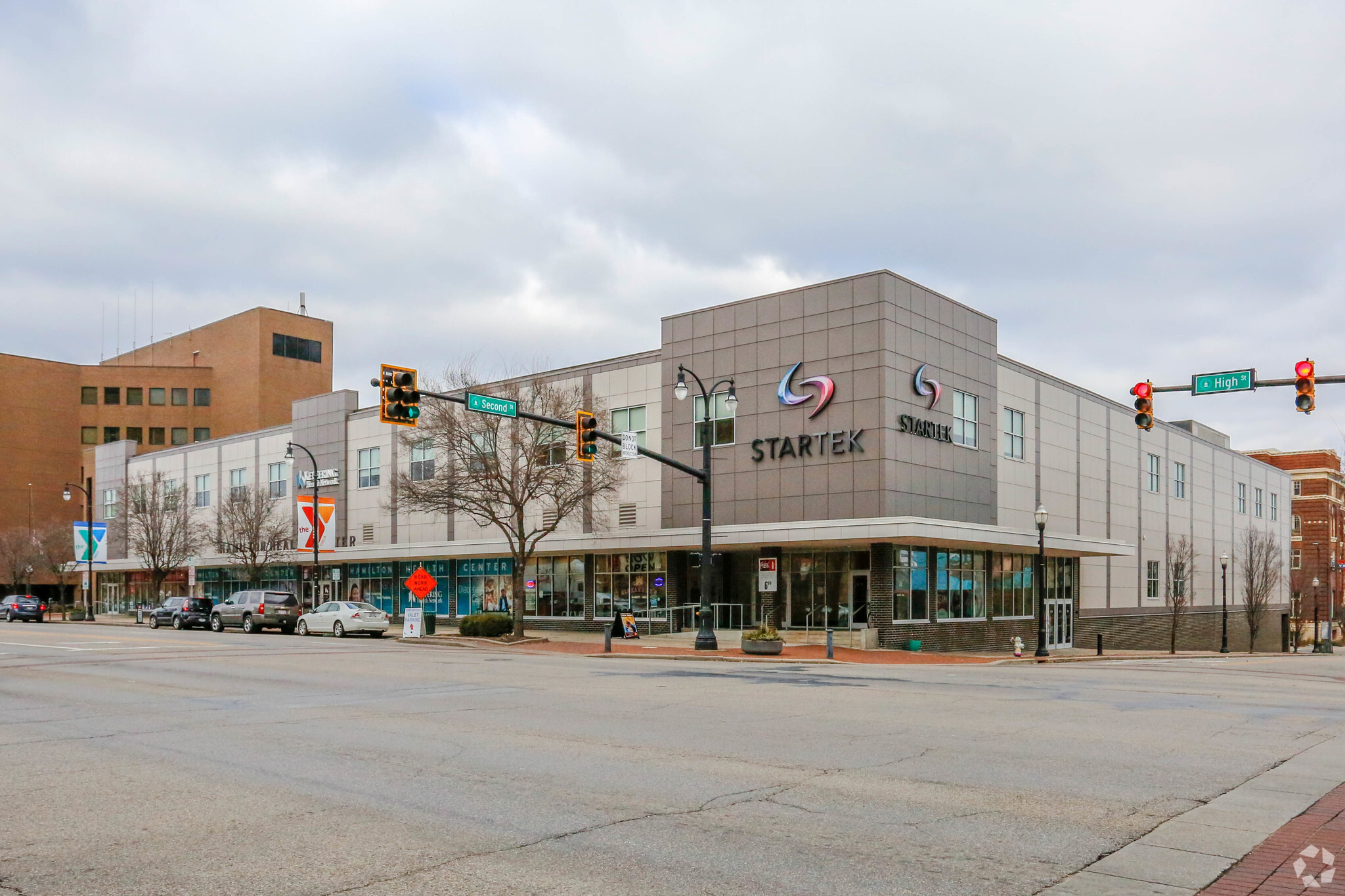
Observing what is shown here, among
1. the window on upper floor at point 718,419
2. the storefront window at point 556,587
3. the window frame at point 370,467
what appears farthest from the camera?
the window frame at point 370,467

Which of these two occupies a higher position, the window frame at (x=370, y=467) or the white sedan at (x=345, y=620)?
the window frame at (x=370, y=467)

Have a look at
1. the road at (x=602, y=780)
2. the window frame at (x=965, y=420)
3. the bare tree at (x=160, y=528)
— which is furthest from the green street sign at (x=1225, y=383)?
the bare tree at (x=160, y=528)

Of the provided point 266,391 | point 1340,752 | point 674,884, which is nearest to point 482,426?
point 1340,752

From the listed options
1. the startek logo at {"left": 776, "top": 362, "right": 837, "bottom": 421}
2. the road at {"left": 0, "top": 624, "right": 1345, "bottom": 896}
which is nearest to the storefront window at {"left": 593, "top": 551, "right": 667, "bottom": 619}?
the startek logo at {"left": 776, "top": 362, "right": 837, "bottom": 421}

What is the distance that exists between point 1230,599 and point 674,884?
6982 centimetres

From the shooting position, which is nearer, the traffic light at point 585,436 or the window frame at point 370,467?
the traffic light at point 585,436

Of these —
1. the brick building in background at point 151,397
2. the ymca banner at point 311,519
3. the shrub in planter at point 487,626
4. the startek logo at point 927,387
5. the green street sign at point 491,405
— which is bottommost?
the shrub in planter at point 487,626

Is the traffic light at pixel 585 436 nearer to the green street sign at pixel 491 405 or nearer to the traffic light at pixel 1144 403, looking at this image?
the green street sign at pixel 491 405

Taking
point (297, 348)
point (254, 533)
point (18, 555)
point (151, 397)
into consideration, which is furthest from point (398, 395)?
point (151, 397)

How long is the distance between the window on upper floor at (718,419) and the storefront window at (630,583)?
5.02m

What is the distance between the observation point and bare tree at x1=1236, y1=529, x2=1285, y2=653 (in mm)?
59750

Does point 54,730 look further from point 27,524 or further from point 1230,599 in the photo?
point 27,524

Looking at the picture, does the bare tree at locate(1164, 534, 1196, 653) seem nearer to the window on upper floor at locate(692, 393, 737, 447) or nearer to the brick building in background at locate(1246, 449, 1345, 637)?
the window on upper floor at locate(692, 393, 737, 447)

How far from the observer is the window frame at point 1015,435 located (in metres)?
43.1
